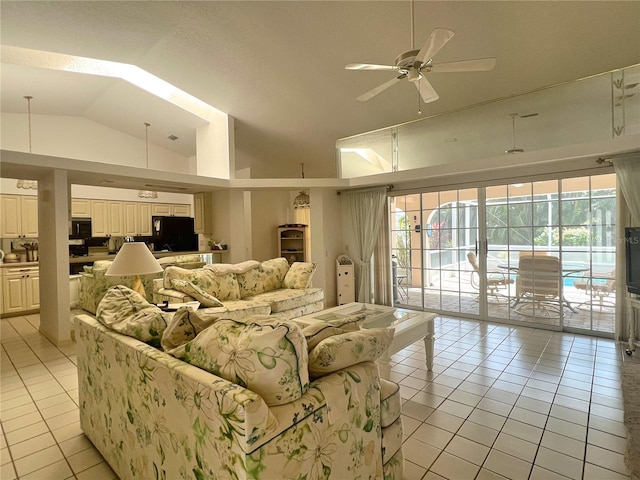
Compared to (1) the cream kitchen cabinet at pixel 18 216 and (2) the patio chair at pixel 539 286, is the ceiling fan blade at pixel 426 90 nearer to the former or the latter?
(2) the patio chair at pixel 539 286

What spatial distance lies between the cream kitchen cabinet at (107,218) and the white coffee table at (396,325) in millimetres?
5872

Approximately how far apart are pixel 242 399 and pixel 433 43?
7.82 feet

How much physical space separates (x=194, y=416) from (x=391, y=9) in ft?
12.0

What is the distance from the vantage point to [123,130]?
7.20 metres

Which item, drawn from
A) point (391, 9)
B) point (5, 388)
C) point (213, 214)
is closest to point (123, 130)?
point (213, 214)

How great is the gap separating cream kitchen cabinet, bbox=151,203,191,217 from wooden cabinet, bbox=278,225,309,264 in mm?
2474

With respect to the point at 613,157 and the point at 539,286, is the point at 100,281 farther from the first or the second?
the point at 613,157

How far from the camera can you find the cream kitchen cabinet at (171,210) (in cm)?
780

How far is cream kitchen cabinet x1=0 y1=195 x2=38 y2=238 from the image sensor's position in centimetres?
555

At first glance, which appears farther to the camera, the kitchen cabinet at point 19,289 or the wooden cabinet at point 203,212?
the wooden cabinet at point 203,212

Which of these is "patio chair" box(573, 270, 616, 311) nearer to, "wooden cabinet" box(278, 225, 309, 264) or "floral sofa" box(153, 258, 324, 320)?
"floral sofa" box(153, 258, 324, 320)

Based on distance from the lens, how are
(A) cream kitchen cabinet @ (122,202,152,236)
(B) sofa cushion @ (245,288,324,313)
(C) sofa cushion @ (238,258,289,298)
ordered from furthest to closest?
(A) cream kitchen cabinet @ (122,202,152,236)
(C) sofa cushion @ (238,258,289,298)
(B) sofa cushion @ (245,288,324,313)

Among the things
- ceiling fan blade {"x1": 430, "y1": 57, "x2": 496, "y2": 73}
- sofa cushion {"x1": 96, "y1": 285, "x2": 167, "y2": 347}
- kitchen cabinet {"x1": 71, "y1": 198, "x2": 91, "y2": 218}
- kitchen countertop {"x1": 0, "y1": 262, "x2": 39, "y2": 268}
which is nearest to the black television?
ceiling fan blade {"x1": 430, "y1": 57, "x2": 496, "y2": 73}

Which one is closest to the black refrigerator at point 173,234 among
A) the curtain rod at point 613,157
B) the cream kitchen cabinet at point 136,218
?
the cream kitchen cabinet at point 136,218
